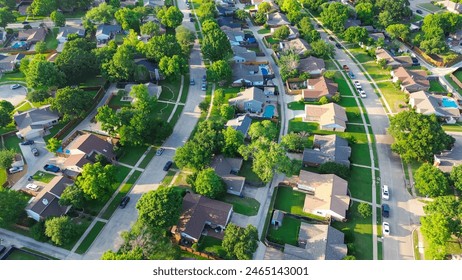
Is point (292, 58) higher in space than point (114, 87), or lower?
higher

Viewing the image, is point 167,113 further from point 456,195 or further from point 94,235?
point 456,195

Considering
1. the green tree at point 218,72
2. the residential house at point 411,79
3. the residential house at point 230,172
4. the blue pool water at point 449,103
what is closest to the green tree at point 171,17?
the green tree at point 218,72

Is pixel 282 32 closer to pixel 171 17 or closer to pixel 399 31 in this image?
pixel 399 31

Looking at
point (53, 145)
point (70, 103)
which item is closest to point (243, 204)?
point (53, 145)

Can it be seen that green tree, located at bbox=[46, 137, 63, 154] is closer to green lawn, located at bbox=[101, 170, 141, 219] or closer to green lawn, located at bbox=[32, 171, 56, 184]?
green lawn, located at bbox=[32, 171, 56, 184]

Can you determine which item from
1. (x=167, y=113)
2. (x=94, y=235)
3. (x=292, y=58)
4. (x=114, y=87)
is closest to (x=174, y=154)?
(x=167, y=113)

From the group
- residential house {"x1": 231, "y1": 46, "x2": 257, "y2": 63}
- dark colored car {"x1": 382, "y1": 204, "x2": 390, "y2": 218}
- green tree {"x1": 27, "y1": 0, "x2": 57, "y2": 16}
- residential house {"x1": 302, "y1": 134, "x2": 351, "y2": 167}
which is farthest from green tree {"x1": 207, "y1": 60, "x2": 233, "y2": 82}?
green tree {"x1": 27, "y1": 0, "x2": 57, "y2": 16}
